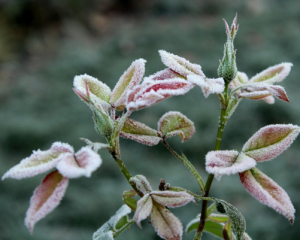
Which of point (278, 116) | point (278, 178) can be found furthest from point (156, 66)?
point (278, 178)

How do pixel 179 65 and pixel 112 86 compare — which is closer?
pixel 179 65

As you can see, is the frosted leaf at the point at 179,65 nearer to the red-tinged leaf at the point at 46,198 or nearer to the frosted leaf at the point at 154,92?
the frosted leaf at the point at 154,92

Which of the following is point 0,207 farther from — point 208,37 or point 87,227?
point 208,37

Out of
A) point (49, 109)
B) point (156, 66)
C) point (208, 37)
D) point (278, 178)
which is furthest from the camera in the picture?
point (208, 37)

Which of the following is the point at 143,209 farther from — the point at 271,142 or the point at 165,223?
the point at 271,142

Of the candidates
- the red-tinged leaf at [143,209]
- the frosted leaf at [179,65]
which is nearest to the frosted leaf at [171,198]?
the red-tinged leaf at [143,209]

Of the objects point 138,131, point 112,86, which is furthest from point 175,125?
point 112,86
